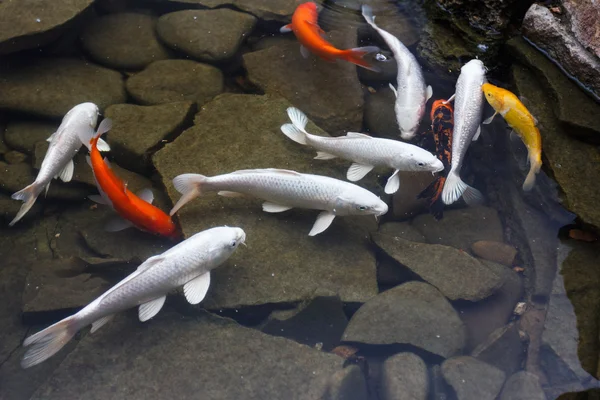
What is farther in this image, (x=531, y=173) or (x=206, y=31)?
(x=206, y=31)

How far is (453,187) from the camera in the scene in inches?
163

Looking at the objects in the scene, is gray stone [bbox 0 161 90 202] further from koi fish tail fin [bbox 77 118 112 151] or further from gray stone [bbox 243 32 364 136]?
gray stone [bbox 243 32 364 136]

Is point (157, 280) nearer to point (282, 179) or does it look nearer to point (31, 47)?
point (282, 179)

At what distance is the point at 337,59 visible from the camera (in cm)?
524

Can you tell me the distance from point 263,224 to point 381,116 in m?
1.77

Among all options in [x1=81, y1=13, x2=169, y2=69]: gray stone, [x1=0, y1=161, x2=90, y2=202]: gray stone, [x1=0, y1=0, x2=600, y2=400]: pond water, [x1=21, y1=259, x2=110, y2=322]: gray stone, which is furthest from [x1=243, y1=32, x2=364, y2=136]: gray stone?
[x1=21, y1=259, x2=110, y2=322]: gray stone

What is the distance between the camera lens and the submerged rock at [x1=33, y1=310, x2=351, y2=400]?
11.7 feet

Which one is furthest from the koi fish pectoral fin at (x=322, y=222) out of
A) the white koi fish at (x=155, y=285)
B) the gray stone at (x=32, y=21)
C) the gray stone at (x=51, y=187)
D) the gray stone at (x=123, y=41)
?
the gray stone at (x=32, y=21)

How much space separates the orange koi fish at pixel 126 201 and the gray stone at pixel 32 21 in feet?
5.89

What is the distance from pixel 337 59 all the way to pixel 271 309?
2889mm

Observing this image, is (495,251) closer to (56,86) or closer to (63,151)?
(63,151)

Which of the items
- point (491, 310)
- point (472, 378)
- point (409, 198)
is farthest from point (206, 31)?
point (472, 378)

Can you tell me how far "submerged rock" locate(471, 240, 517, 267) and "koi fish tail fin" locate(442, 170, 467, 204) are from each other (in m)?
0.52

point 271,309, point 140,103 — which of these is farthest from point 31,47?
point 271,309
